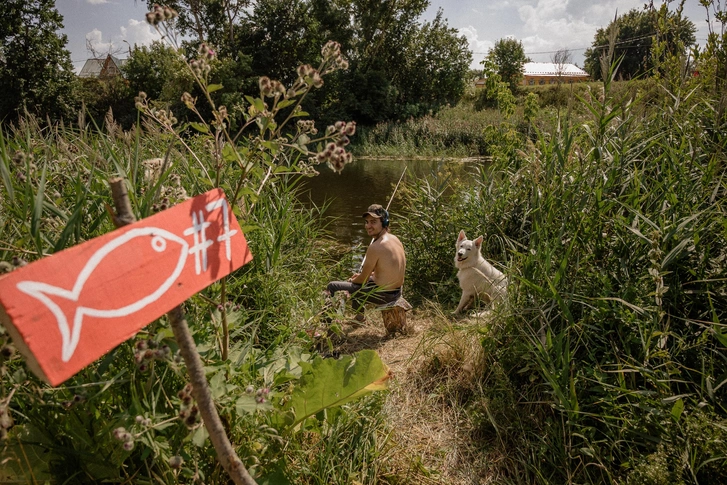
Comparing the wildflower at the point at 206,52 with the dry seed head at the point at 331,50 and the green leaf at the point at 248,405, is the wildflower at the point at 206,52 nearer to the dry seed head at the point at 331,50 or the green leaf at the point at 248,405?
the dry seed head at the point at 331,50

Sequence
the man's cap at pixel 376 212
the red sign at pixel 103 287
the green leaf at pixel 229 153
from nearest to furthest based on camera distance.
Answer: the red sign at pixel 103 287 < the green leaf at pixel 229 153 < the man's cap at pixel 376 212

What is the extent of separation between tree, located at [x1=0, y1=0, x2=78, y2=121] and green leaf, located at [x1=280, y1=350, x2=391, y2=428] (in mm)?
26289

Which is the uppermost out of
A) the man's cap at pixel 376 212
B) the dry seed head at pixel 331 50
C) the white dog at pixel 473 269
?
the dry seed head at pixel 331 50

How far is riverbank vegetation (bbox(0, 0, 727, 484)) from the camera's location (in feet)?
4.31

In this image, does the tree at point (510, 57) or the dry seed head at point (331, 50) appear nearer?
the dry seed head at point (331, 50)

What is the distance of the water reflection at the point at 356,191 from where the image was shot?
8.12 m

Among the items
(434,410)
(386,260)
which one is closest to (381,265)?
(386,260)

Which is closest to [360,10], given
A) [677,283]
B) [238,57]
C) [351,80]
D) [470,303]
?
[351,80]

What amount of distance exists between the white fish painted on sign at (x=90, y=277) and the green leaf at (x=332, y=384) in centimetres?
93

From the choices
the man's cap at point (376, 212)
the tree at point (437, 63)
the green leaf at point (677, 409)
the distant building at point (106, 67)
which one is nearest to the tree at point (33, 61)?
the distant building at point (106, 67)

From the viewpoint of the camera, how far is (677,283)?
1986mm

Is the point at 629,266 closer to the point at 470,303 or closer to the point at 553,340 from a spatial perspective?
the point at 553,340

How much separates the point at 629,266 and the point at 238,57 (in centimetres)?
2827

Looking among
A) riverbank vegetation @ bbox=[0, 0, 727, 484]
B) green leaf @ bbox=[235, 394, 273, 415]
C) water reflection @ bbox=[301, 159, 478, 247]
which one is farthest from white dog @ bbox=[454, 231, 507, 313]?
green leaf @ bbox=[235, 394, 273, 415]
